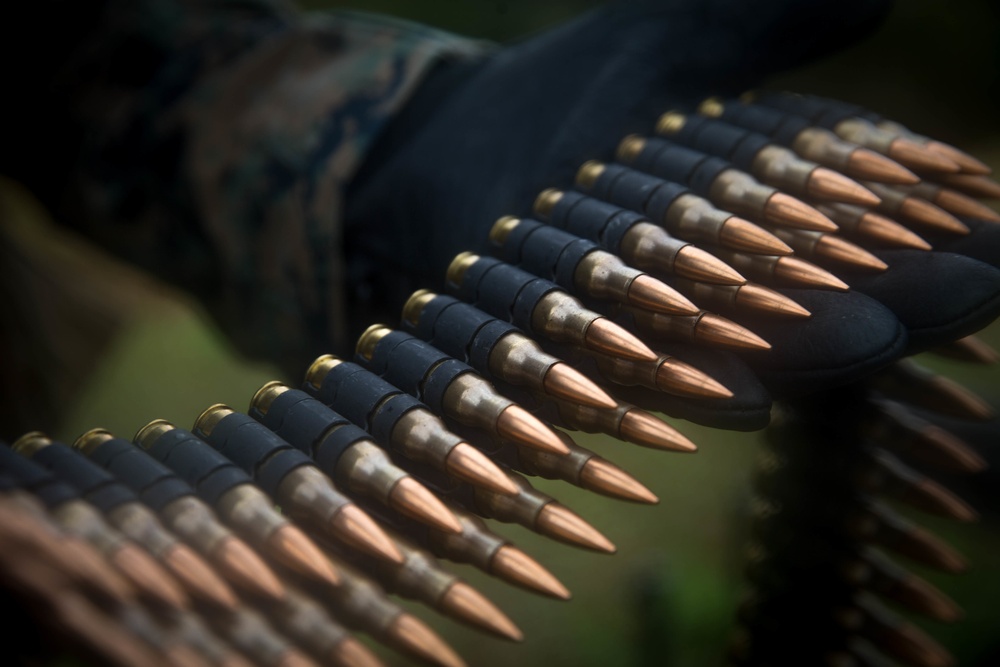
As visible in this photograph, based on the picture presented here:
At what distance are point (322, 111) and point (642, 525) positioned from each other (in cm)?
124

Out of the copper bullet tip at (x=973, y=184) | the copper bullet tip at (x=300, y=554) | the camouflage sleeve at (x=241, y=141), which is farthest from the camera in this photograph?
the camouflage sleeve at (x=241, y=141)

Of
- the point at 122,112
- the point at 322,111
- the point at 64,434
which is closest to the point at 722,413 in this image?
the point at 322,111

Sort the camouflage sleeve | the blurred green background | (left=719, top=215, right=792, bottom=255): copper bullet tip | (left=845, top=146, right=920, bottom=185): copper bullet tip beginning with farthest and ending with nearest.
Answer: the blurred green background
the camouflage sleeve
(left=845, top=146, right=920, bottom=185): copper bullet tip
(left=719, top=215, right=792, bottom=255): copper bullet tip

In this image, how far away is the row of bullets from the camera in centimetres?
66

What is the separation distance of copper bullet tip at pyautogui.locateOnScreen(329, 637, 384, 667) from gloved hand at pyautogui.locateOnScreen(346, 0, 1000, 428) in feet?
1.24

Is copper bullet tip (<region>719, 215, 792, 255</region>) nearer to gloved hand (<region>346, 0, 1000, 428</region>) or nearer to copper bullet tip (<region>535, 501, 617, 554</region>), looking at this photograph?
gloved hand (<region>346, 0, 1000, 428</region>)

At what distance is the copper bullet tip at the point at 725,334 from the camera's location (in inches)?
33.2

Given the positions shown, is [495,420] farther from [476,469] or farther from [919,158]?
[919,158]

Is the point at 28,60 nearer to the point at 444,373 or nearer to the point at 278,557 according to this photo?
the point at 444,373

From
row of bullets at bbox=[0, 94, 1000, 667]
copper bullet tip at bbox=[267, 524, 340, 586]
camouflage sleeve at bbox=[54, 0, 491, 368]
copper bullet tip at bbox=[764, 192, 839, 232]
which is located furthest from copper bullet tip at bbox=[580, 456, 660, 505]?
camouflage sleeve at bbox=[54, 0, 491, 368]

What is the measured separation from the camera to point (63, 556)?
1.95 ft

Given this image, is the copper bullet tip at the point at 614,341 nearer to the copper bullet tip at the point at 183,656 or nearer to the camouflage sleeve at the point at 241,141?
the copper bullet tip at the point at 183,656

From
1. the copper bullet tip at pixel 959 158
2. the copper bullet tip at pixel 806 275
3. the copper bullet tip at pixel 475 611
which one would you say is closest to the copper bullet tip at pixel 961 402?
the copper bullet tip at pixel 959 158

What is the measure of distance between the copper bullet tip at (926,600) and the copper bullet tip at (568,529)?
643mm
